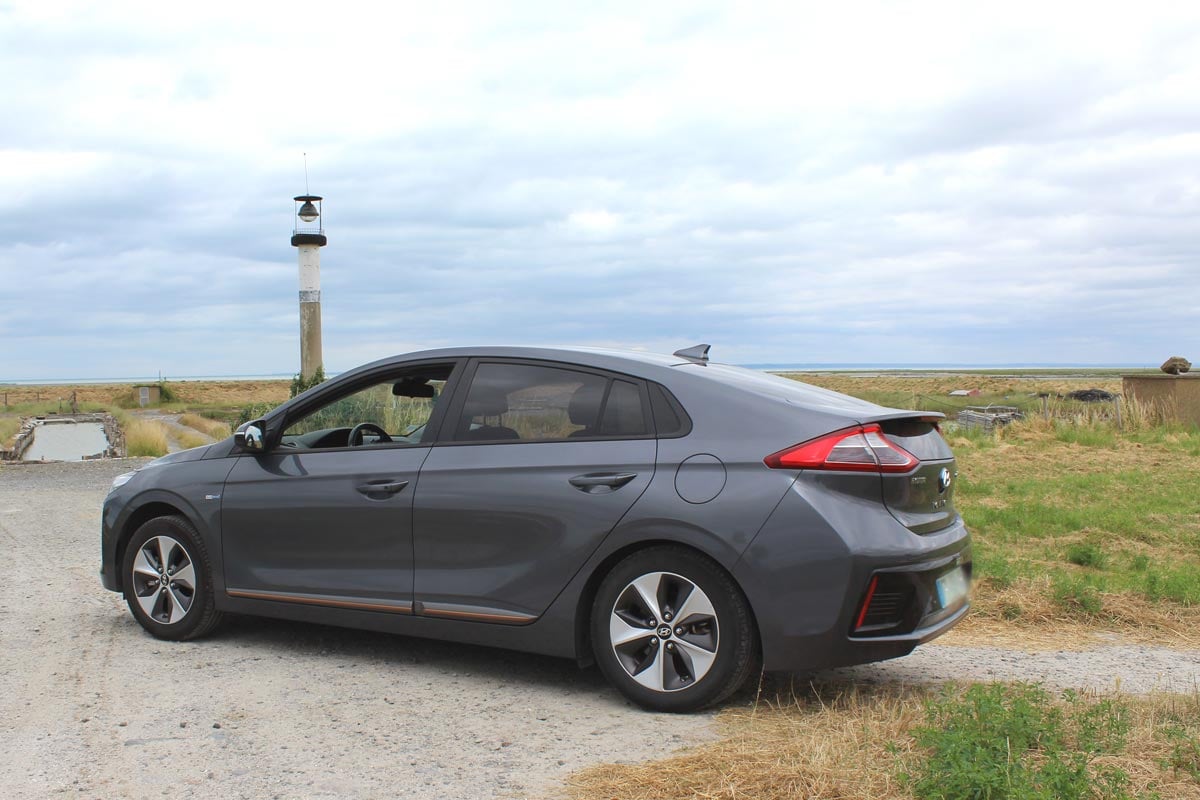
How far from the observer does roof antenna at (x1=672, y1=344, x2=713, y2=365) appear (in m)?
5.79

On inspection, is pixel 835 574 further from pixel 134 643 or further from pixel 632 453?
pixel 134 643

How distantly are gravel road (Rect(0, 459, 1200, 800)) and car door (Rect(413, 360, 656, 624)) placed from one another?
1.70 feet

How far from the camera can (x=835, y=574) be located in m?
4.57

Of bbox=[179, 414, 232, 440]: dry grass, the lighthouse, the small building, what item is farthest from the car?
the small building

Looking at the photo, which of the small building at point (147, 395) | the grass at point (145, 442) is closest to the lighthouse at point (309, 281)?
the grass at point (145, 442)

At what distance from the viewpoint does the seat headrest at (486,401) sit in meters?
5.60

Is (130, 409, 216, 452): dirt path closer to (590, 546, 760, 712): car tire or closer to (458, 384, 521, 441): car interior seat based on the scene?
(458, 384, 521, 441): car interior seat

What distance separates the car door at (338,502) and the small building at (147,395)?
174ft

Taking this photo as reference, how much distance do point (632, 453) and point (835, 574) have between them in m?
1.07

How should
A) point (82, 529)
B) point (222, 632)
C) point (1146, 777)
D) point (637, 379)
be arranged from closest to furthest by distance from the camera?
point (1146, 777), point (637, 379), point (222, 632), point (82, 529)

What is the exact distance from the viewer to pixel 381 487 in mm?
5707

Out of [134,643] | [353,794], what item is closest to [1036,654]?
[353,794]

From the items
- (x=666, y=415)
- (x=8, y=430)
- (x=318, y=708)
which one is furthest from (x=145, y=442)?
(x=666, y=415)

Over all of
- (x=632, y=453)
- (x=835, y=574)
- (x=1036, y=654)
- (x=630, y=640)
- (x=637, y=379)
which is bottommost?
(x=1036, y=654)
